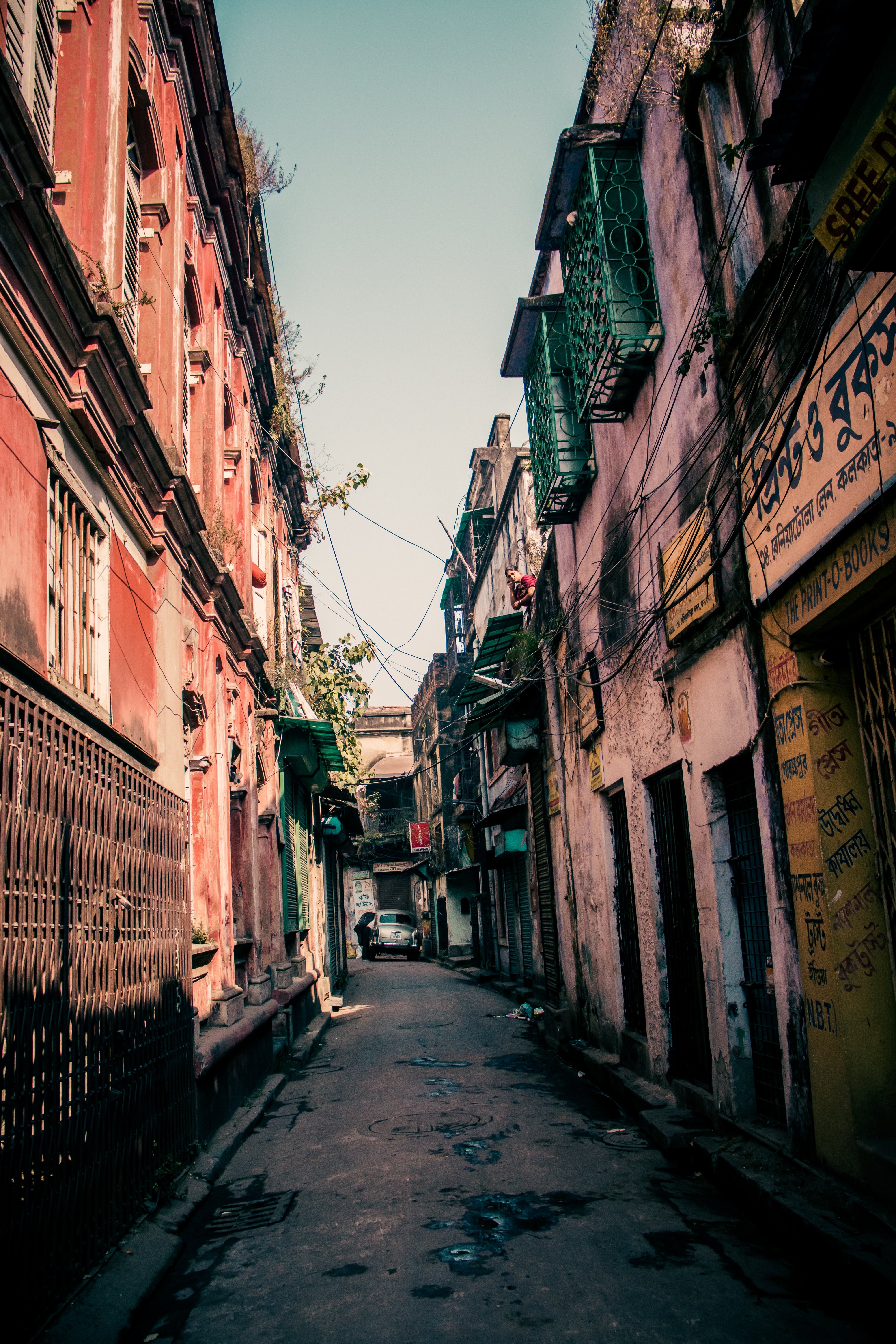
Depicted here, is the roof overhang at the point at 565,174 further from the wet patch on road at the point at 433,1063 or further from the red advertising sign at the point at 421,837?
the red advertising sign at the point at 421,837

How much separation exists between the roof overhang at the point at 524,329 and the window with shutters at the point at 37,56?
223 inches

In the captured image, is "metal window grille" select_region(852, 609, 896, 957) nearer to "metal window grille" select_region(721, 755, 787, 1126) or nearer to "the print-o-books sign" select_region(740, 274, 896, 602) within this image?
"the print-o-books sign" select_region(740, 274, 896, 602)

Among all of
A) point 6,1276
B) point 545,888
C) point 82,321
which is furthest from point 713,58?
point 545,888

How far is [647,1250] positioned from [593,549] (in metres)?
7.01

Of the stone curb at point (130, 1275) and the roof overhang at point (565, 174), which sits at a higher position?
the roof overhang at point (565, 174)

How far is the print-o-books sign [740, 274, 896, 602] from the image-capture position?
13.1 ft

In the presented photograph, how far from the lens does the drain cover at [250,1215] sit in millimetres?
Result: 5379

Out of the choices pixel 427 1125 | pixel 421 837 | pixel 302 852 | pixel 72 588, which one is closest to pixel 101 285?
pixel 72 588

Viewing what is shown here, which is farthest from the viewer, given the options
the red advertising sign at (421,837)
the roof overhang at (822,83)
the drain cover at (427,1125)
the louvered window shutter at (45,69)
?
the red advertising sign at (421,837)

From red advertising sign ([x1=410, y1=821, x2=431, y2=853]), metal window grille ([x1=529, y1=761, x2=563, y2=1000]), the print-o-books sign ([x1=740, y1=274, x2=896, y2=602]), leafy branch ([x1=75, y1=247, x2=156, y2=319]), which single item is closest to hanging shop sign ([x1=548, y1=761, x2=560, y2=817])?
metal window grille ([x1=529, y1=761, x2=563, y2=1000])

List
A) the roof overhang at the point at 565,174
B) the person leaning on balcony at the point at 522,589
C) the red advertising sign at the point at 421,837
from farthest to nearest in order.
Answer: the red advertising sign at the point at 421,837
the person leaning on balcony at the point at 522,589
the roof overhang at the point at 565,174

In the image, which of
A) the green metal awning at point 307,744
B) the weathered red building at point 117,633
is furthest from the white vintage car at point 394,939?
the weathered red building at point 117,633

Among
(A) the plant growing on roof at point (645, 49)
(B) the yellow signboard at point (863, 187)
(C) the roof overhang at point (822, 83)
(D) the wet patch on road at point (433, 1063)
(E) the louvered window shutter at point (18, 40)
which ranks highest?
(A) the plant growing on roof at point (645, 49)

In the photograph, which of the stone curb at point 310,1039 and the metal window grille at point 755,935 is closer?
the metal window grille at point 755,935
